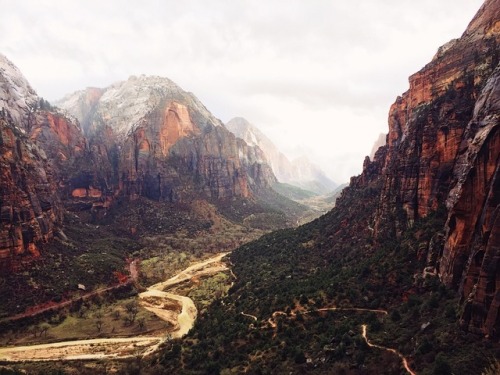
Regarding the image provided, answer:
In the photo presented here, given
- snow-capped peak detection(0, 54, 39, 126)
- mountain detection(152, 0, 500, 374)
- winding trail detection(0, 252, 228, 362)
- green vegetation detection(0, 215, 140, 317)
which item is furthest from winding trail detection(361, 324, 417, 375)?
snow-capped peak detection(0, 54, 39, 126)

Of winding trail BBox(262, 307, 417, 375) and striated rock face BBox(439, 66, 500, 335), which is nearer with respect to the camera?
striated rock face BBox(439, 66, 500, 335)

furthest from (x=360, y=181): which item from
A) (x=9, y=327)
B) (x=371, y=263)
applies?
(x=9, y=327)

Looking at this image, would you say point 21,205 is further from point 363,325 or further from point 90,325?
point 363,325

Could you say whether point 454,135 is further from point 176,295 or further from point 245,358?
point 176,295

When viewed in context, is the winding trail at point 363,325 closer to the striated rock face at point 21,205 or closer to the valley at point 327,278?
the valley at point 327,278

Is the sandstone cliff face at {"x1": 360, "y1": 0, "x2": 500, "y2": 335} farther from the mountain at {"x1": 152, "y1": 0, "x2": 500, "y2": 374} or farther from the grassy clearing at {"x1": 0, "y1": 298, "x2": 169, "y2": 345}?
the grassy clearing at {"x1": 0, "y1": 298, "x2": 169, "y2": 345}

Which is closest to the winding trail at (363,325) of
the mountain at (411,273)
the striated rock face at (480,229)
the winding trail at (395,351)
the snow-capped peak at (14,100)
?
the winding trail at (395,351)
